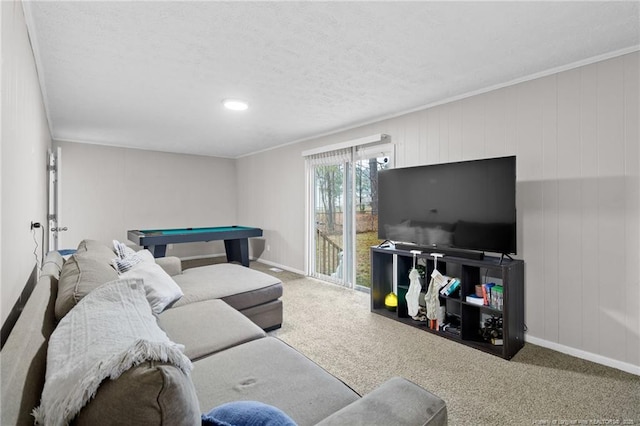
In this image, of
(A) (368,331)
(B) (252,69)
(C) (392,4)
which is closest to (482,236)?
(A) (368,331)

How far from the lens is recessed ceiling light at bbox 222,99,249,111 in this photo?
10.7 ft

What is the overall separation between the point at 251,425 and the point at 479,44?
8.42 ft

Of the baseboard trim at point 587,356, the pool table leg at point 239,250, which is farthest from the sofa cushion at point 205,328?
the pool table leg at point 239,250

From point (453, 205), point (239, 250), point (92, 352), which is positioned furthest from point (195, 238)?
point (92, 352)

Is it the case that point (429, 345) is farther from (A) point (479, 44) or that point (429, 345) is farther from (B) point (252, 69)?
(B) point (252, 69)

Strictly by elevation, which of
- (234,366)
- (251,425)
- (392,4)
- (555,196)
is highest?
(392,4)

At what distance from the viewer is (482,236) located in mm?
2674

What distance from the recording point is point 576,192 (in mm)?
2463

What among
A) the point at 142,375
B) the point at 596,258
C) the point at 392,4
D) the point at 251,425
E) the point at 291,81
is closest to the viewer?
the point at 142,375

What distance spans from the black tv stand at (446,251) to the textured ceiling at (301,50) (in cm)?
154

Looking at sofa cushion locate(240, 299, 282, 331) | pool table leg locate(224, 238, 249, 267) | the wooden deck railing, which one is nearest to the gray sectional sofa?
sofa cushion locate(240, 299, 282, 331)

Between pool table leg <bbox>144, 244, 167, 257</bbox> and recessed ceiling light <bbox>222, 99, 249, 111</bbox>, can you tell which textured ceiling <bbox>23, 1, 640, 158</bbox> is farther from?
pool table leg <bbox>144, 244, 167, 257</bbox>

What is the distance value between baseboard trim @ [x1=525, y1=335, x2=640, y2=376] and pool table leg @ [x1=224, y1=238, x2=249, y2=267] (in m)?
4.18

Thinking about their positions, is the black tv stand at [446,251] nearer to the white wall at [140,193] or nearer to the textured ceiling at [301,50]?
the textured ceiling at [301,50]
